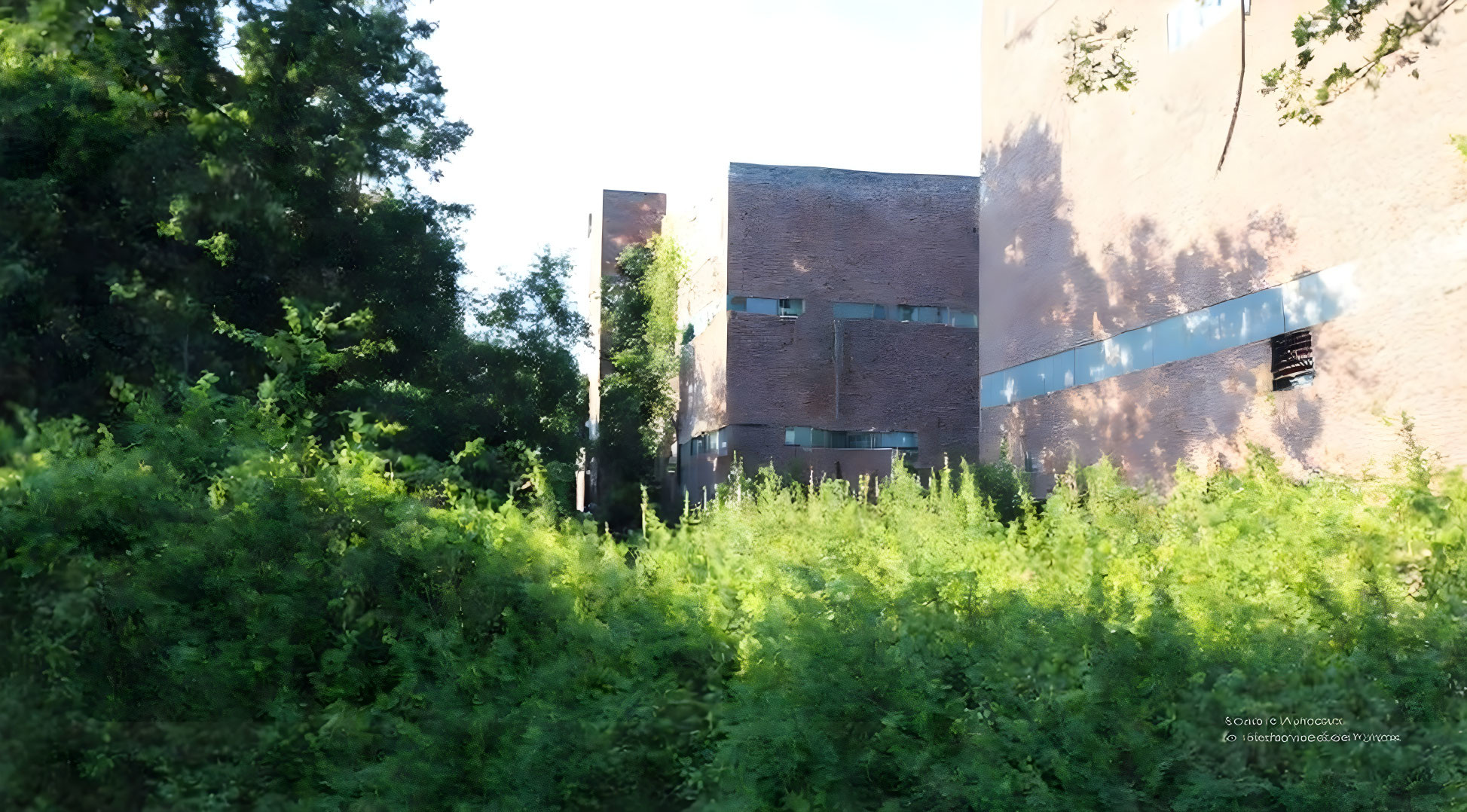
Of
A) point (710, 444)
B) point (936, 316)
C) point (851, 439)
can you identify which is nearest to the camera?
point (851, 439)

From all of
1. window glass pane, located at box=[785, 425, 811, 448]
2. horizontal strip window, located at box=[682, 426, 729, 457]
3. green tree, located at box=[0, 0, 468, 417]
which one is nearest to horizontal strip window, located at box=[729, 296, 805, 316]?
window glass pane, located at box=[785, 425, 811, 448]

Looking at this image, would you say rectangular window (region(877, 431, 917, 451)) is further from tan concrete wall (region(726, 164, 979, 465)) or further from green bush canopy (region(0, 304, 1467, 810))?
green bush canopy (region(0, 304, 1467, 810))

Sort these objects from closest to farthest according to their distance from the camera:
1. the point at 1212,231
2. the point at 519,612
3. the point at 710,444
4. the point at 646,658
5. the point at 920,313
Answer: the point at 646,658 < the point at 519,612 < the point at 1212,231 < the point at 920,313 < the point at 710,444

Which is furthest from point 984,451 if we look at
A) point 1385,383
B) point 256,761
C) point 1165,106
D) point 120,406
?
point 256,761

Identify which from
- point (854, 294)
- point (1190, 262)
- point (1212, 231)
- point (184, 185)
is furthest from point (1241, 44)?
point (854, 294)

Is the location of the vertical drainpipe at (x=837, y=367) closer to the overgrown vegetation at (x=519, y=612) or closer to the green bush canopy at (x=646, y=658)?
the overgrown vegetation at (x=519, y=612)

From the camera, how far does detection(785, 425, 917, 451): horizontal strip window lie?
87.6ft

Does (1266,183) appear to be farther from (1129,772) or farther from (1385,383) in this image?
(1129,772)

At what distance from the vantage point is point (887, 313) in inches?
1067

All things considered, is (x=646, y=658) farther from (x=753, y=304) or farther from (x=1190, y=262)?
(x=753, y=304)

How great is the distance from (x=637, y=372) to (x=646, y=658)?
26945mm

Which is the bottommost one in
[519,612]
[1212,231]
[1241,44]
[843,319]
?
[519,612]

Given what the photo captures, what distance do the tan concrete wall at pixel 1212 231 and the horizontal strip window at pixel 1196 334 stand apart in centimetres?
14

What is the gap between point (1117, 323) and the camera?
15.4 metres
